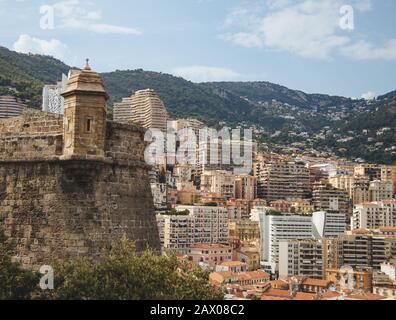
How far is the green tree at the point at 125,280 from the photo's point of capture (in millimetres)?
9906

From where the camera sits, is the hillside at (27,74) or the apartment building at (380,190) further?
the apartment building at (380,190)

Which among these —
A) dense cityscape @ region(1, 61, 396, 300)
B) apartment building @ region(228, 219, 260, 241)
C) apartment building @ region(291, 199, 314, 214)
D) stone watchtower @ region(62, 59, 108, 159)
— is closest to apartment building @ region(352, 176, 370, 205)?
dense cityscape @ region(1, 61, 396, 300)

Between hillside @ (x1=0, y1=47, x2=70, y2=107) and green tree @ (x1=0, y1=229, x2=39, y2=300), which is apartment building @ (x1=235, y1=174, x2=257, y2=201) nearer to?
hillside @ (x1=0, y1=47, x2=70, y2=107)

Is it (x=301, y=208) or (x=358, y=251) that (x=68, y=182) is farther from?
(x=301, y=208)

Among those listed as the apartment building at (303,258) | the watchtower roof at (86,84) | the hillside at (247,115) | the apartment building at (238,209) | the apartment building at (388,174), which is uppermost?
the hillside at (247,115)

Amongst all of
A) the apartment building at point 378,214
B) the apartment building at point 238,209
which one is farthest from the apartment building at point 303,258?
the apartment building at point 238,209

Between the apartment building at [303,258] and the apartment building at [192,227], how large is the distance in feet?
35.1

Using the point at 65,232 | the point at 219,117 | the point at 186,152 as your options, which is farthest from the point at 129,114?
the point at 65,232

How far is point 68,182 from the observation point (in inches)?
431

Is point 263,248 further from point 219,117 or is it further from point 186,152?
point 219,117

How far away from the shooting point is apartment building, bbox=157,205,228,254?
71.3 metres

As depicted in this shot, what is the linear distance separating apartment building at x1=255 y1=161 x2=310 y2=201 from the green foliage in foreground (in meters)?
97.7

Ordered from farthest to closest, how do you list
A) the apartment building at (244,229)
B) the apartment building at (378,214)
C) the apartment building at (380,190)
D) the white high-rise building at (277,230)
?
the apartment building at (380,190) → the apartment building at (378,214) → the apartment building at (244,229) → the white high-rise building at (277,230)

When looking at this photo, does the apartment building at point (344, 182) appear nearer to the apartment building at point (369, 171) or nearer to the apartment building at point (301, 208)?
the apartment building at point (369, 171)
